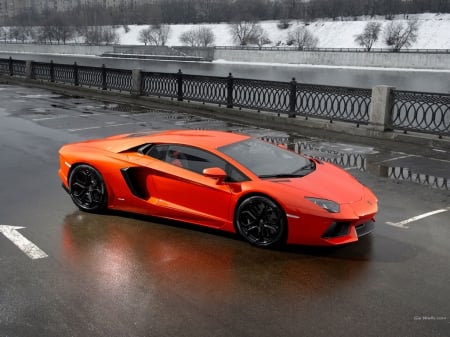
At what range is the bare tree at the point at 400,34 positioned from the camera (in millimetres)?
121062

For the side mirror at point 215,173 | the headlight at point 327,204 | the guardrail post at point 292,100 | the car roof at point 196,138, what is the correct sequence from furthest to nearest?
the guardrail post at point 292,100 < the car roof at point 196,138 < the side mirror at point 215,173 < the headlight at point 327,204

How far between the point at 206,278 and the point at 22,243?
2.29 metres

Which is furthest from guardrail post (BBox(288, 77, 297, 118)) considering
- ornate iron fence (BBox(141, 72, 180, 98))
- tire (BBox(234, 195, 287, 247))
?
tire (BBox(234, 195, 287, 247))

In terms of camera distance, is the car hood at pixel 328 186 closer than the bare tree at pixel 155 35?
Yes

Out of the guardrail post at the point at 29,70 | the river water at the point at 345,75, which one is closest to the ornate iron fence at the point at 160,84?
the guardrail post at the point at 29,70

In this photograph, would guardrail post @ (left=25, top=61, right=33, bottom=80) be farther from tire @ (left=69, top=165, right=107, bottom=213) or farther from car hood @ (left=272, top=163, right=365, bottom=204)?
car hood @ (left=272, top=163, right=365, bottom=204)

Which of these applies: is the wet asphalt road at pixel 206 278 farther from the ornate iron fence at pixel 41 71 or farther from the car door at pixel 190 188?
the ornate iron fence at pixel 41 71

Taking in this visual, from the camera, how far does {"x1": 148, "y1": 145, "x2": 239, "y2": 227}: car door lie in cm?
609

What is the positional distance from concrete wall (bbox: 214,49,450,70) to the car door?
97873 mm

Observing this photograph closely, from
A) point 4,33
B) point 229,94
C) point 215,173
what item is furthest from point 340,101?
point 4,33

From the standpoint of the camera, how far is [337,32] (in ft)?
456

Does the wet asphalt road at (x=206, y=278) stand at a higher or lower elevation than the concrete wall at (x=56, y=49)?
higher

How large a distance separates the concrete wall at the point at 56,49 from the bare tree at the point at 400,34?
68841mm

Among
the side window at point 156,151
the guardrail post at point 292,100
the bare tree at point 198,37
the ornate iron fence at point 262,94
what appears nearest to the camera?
the side window at point 156,151
